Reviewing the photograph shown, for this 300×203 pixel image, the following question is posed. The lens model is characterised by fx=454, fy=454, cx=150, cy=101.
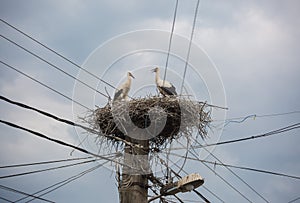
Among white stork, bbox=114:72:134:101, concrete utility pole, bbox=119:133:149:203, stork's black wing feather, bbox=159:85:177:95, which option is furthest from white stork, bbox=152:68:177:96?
concrete utility pole, bbox=119:133:149:203

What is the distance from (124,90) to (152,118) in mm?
1711

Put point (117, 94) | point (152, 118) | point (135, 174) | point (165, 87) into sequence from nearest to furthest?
point (135, 174) → point (152, 118) → point (117, 94) → point (165, 87)

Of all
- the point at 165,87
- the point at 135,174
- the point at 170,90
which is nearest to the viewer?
the point at 135,174

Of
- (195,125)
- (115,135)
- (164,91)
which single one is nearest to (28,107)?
(115,135)

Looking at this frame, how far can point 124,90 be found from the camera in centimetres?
834

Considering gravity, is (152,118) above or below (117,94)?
below

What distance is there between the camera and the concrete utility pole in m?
6.06

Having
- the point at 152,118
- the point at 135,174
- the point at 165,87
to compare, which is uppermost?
the point at 165,87

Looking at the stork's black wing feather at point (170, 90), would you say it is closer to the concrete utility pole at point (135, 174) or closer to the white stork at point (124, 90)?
the white stork at point (124, 90)

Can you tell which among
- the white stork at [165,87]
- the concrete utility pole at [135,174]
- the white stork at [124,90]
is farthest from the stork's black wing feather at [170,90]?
the concrete utility pole at [135,174]

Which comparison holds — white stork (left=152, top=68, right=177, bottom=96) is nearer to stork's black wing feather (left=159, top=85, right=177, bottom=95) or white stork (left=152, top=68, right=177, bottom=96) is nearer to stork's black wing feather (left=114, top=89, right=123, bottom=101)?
stork's black wing feather (left=159, top=85, right=177, bottom=95)

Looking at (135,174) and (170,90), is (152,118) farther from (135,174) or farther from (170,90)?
(170,90)

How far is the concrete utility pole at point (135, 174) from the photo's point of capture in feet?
19.9

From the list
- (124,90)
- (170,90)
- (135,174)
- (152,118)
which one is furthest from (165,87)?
(135,174)
